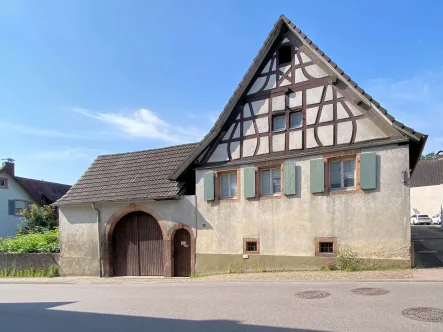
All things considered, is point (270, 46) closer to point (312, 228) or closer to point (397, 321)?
point (312, 228)

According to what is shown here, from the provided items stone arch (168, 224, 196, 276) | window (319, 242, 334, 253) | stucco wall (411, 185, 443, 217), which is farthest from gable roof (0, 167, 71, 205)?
stucco wall (411, 185, 443, 217)

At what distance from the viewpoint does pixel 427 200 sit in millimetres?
50938

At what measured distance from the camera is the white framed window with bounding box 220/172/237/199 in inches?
616

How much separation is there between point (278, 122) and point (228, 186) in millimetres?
3160

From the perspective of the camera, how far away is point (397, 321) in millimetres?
6547

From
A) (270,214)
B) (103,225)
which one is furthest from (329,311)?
(103,225)

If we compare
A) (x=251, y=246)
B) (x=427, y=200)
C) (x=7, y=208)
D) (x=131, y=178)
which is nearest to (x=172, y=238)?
(x=251, y=246)

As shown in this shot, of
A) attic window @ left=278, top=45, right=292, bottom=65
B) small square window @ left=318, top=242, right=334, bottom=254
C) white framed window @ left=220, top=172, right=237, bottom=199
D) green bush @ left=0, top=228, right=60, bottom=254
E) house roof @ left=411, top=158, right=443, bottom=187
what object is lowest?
green bush @ left=0, top=228, right=60, bottom=254

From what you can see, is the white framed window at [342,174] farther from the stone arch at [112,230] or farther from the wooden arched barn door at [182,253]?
the stone arch at [112,230]

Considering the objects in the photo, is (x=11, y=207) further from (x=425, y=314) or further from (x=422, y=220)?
(x=422, y=220)

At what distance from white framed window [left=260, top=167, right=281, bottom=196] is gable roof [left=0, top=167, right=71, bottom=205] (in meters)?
29.9

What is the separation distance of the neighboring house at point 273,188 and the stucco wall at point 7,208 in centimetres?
2156

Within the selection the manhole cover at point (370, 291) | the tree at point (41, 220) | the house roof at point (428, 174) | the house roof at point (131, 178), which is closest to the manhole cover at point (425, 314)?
the manhole cover at point (370, 291)

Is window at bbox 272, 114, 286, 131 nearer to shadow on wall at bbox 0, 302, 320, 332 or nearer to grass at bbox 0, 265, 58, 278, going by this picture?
shadow on wall at bbox 0, 302, 320, 332
